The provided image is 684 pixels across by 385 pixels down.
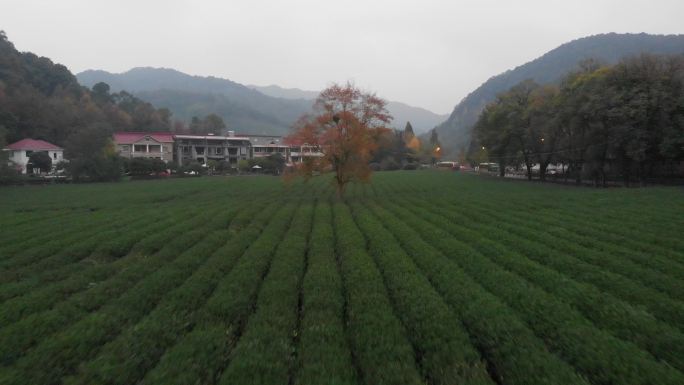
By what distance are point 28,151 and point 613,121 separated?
325 feet

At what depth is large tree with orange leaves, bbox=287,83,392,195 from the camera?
3409 centimetres

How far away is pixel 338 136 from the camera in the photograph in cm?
3425

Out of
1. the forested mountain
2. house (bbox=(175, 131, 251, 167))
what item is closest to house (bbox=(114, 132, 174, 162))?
house (bbox=(175, 131, 251, 167))

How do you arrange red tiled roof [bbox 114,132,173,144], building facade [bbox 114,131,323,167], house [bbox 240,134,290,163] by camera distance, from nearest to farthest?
red tiled roof [bbox 114,132,173,144], building facade [bbox 114,131,323,167], house [bbox 240,134,290,163]

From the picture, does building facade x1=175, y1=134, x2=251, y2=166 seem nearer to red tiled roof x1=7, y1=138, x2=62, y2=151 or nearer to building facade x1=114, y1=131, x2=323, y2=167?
building facade x1=114, y1=131, x2=323, y2=167

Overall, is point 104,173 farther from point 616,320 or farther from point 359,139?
point 616,320

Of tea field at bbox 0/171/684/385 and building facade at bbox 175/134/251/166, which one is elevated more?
building facade at bbox 175/134/251/166

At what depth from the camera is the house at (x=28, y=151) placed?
77606 millimetres

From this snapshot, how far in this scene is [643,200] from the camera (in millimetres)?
26625

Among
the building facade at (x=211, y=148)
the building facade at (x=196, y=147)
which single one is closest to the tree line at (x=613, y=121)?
the building facade at (x=196, y=147)

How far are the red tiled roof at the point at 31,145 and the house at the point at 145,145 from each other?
14548mm

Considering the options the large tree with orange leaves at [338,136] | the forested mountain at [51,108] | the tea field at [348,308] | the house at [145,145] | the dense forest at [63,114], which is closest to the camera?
the tea field at [348,308]

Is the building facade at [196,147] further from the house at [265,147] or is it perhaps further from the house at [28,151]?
the house at [28,151]

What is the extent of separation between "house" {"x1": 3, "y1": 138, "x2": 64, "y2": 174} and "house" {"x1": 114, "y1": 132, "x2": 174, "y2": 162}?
13315mm
